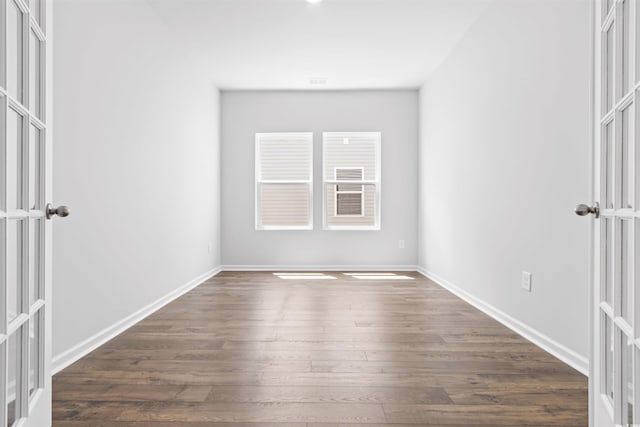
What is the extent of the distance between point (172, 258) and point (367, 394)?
8.79ft

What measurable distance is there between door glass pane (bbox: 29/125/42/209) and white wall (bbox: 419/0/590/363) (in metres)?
2.22

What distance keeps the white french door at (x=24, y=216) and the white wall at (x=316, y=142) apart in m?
4.38

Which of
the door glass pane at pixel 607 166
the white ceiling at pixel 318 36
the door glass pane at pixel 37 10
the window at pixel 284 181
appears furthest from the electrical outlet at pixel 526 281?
the window at pixel 284 181

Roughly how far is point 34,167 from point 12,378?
2.14 ft

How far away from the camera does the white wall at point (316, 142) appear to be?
18.9 ft

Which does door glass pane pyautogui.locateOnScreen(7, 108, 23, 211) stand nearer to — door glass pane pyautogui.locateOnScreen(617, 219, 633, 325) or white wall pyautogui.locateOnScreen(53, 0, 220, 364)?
white wall pyautogui.locateOnScreen(53, 0, 220, 364)

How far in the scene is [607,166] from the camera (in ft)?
4.08

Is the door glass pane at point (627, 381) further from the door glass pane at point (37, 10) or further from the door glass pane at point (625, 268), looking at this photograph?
the door glass pane at point (37, 10)

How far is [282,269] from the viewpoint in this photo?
576cm

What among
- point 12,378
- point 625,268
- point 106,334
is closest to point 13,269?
point 12,378

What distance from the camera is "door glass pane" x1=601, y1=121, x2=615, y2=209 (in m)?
1.23

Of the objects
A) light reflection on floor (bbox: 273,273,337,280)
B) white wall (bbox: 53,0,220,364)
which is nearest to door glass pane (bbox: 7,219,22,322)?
white wall (bbox: 53,0,220,364)

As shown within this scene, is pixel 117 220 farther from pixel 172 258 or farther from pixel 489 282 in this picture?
pixel 489 282

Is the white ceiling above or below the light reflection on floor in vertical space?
above
